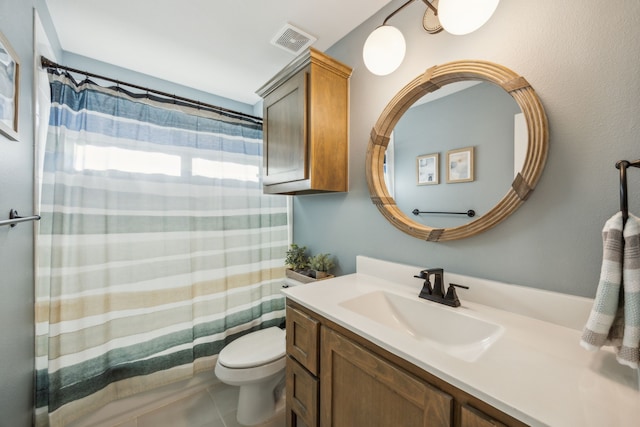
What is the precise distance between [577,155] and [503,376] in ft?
2.45

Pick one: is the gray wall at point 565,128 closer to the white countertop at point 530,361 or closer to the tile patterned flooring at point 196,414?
the white countertop at point 530,361

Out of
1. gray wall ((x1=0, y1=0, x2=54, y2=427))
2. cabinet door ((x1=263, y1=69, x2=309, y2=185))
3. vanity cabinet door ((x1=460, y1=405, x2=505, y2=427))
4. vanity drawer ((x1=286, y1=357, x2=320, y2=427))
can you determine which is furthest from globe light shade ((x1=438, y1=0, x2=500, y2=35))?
gray wall ((x1=0, y1=0, x2=54, y2=427))

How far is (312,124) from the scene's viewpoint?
1427mm

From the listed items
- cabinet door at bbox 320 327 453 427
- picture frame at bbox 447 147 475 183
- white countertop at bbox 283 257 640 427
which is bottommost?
cabinet door at bbox 320 327 453 427

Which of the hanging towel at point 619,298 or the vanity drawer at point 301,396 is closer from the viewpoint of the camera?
the hanging towel at point 619,298

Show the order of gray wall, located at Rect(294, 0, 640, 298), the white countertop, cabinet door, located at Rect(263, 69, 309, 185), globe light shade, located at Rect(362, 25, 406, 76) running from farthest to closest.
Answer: cabinet door, located at Rect(263, 69, 309, 185) < globe light shade, located at Rect(362, 25, 406, 76) < gray wall, located at Rect(294, 0, 640, 298) < the white countertop

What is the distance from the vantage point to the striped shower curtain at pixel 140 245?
1.39 metres

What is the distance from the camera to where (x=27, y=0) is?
1122 millimetres

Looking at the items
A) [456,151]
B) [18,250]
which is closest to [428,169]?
[456,151]

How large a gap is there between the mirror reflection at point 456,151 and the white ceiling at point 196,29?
72 centimetres

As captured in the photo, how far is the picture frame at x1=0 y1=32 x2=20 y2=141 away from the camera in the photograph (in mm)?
878

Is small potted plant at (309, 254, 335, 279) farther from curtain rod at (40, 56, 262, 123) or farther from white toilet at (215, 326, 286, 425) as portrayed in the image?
curtain rod at (40, 56, 262, 123)

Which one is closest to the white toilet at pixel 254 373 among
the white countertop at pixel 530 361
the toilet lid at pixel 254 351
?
the toilet lid at pixel 254 351

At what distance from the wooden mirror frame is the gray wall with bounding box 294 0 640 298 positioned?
0.04 metres
